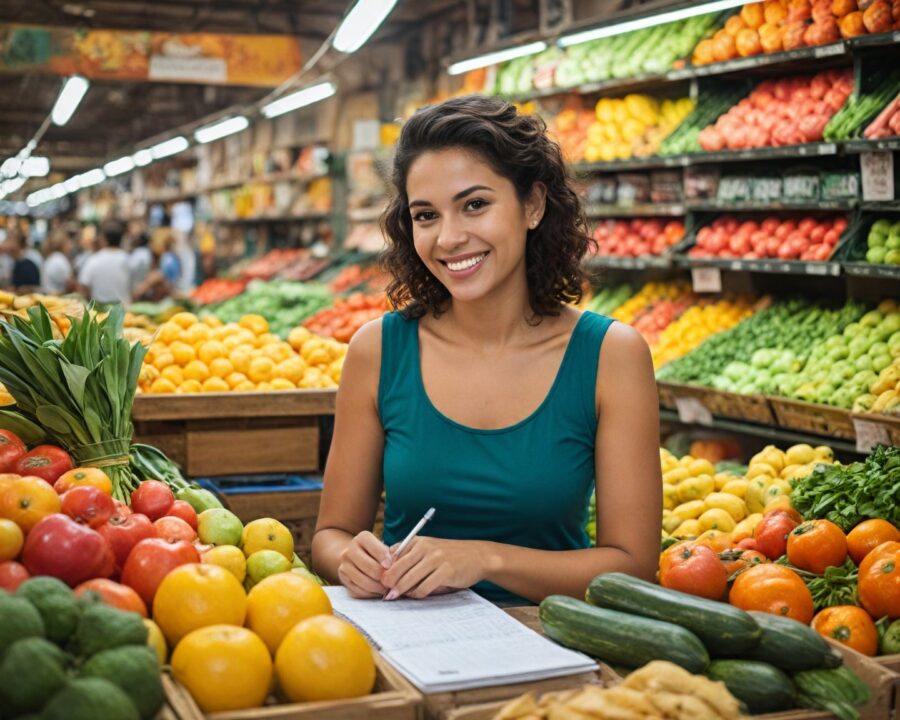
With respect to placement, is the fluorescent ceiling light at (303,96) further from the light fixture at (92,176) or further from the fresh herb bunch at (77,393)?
the light fixture at (92,176)

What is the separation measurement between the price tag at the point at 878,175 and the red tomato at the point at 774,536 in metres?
2.77

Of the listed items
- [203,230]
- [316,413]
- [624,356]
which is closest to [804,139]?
[316,413]

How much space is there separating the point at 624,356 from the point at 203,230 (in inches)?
742

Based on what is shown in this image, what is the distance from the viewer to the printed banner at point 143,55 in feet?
34.2

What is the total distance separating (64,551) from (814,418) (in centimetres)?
415

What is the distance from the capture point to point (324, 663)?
1.69 m

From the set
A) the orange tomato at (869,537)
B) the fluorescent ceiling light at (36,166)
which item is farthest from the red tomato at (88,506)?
the fluorescent ceiling light at (36,166)

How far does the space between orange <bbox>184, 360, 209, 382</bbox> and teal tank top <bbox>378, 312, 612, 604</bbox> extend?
93.3 inches

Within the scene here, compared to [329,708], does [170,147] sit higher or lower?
higher

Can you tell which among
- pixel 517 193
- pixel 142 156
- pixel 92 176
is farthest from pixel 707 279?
pixel 92 176

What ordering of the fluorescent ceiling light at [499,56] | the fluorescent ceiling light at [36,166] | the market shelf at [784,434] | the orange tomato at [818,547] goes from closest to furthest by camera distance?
the orange tomato at [818,547] < the market shelf at [784,434] < the fluorescent ceiling light at [499,56] < the fluorescent ceiling light at [36,166]

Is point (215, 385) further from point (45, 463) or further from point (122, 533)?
point (122, 533)

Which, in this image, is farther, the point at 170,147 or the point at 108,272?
the point at 170,147

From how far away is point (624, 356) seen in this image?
2.62 meters
